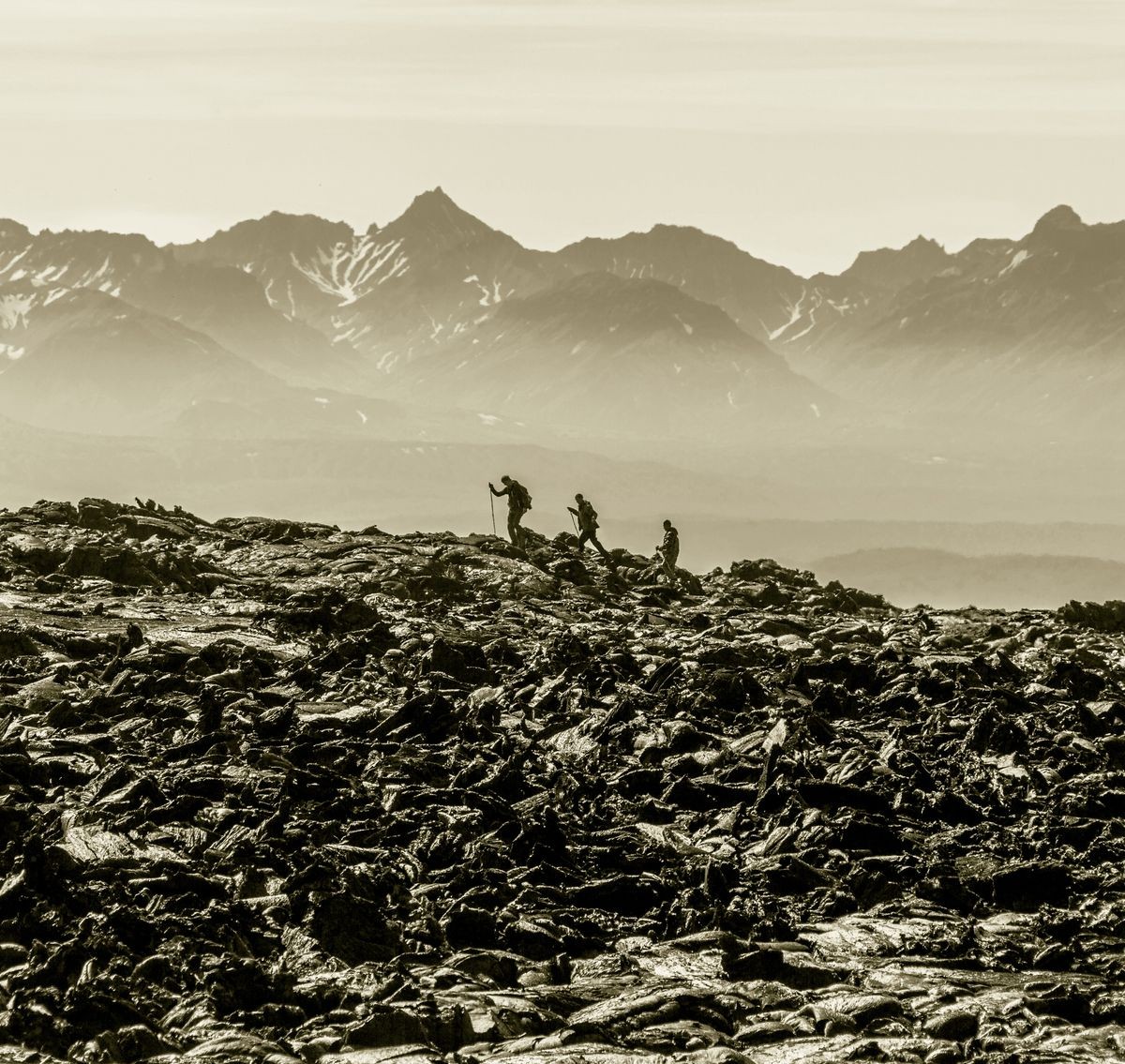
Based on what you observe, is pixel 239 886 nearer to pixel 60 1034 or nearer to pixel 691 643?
pixel 60 1034

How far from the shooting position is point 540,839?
27266 millimetres

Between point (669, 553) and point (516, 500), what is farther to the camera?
point (669, 553)

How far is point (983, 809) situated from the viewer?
99.1ft

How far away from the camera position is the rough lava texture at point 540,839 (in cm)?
2125

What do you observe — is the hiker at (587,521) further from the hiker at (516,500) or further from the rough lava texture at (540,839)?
the rough lava texture at (540,839)

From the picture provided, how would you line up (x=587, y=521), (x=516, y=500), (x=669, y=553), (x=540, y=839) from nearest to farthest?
(x=540, y=839) < (x=516, y=500) < (x=669, y=553) < (x=587, y=521)

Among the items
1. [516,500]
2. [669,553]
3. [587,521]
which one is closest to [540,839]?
[516,500]

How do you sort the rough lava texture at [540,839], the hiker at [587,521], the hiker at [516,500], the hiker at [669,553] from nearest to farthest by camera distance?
the rough lava texture at [540,839] → the hiker at [516,500] → the hiker at [669,553] → the hiker at [587,521]

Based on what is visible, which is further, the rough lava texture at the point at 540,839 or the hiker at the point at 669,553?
the hiker at the point at 669,553

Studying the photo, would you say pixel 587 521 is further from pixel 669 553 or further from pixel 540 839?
pixel 540 839

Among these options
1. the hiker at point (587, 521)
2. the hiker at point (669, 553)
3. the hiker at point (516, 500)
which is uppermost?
the hiker at point (516, 500)

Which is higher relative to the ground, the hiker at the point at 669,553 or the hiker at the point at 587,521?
the hiker at the point at 587,521

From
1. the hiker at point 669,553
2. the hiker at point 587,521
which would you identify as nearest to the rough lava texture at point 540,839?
the hiker at point 669,553

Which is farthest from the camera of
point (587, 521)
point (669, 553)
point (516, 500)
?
point (587, 521)
